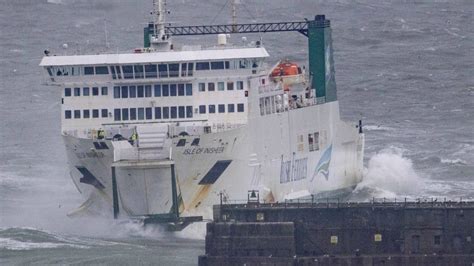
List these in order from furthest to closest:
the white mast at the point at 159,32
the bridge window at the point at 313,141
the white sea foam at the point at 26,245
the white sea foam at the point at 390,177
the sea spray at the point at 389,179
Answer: the white sea foam at the point at 390,177
the sea spray at the point at 389,179
the bridge window at the point at 313,141
the white mast at the point at 159,32
the white sea foam at the point at 26,245

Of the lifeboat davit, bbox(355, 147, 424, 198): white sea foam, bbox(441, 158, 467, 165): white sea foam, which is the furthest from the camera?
bbox(441, 158, 467, 165): white sea foam

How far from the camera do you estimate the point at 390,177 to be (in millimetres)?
111500

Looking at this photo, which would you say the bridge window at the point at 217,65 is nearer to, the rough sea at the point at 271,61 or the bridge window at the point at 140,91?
the bridge window at the point at 140,91

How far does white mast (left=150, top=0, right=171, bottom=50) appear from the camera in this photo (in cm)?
9019

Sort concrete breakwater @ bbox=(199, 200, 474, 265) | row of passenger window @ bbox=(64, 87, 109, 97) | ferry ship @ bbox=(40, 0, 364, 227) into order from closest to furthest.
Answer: concrete breakwater @ bbox=(199, 200, 474, 265) → ferry ship @ bbox=(40, 0, 364, 227) → row of passenger window @ bbox=(64, 87, 109, 97)

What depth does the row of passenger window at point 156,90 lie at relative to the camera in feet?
288

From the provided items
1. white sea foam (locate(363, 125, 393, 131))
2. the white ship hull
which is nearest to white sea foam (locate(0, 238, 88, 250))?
the white ship hull

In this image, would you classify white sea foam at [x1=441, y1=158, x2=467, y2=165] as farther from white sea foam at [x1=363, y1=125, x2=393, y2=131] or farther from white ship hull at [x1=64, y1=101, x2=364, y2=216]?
white ship hull at [x1=64, y1=101, x2=364, y2=216]

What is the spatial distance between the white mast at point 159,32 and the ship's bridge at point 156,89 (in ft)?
6.32

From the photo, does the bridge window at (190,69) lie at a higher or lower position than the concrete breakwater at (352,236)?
higher

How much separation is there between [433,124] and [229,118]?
3763 cm

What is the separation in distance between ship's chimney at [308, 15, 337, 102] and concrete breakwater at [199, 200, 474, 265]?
2546cm

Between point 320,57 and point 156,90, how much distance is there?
16.8m

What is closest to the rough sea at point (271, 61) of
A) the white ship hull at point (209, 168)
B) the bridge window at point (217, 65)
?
the white ship hull at point (209, 168)
